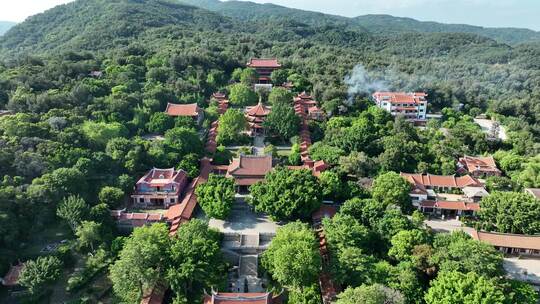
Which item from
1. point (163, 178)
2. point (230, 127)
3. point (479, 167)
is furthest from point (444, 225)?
point (230, 127)

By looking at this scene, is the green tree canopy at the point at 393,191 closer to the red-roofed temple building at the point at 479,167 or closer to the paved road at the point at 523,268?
the paved road at the point at 523,268

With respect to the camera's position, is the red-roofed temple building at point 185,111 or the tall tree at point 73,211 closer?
the tall tree at point 73,211

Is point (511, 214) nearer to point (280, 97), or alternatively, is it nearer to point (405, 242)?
point (405, 242)

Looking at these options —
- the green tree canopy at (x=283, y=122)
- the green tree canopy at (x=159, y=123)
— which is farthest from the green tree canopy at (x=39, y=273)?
the green tree canopy at (x=283, y=122)

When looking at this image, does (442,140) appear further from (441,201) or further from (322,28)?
(322,28)

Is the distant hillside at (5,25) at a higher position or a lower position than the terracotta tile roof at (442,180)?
higher

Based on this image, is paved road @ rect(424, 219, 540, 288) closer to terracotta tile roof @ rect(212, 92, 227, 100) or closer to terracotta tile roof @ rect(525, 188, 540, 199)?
terracotta tile roof @ rect(525, 188, 540, 199)

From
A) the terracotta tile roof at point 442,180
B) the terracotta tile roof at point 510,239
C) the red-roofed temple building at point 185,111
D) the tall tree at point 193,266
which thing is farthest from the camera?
the red-roofed temple building at point 185,111
